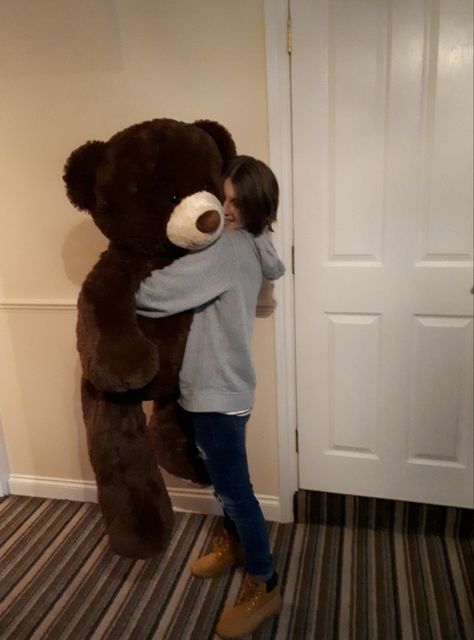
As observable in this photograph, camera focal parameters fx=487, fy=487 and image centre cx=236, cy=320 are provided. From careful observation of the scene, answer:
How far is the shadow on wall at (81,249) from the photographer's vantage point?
1711 mm

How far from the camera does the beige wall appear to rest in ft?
4.85

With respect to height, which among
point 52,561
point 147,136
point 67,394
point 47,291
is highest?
point 147,136

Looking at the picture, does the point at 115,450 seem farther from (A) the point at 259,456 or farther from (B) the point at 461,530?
(B) the point at 461,530

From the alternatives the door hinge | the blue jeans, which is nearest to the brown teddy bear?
the blue jeans

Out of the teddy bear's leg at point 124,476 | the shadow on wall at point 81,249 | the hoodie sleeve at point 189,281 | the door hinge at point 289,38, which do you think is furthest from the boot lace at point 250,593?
the door hinge at point 289,38

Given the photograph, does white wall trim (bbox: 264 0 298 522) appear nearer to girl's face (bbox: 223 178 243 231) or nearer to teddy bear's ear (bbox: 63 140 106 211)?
girl's face (bbox: 223 178 243 231)

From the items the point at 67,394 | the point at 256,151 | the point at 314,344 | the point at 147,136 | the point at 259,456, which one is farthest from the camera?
the point at 67,394

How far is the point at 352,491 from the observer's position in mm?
1776

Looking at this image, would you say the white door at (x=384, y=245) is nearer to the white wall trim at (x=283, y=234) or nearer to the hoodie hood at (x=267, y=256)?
the white wall trim at (x=283, y=234)

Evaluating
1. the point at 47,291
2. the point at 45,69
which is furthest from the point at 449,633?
the point at 45,69

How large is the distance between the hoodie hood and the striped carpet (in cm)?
100

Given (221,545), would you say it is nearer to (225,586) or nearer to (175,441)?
(225,586)

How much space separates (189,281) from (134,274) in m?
0.14

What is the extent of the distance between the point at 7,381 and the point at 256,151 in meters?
1.33
